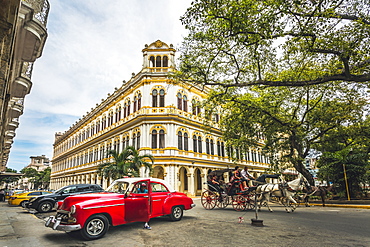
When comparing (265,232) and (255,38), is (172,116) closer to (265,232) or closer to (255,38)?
(255,38)

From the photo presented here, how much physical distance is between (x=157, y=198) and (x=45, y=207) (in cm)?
824

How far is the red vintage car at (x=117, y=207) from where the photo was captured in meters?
5.91

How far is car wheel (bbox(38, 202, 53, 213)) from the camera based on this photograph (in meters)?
12.4

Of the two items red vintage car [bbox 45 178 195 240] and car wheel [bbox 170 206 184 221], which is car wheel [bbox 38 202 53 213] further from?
car wheel [bbox 170 206 184 221]

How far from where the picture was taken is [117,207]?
21.9 feet

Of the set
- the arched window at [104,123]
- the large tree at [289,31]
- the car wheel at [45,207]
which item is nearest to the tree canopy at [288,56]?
the large tree at [289,31]

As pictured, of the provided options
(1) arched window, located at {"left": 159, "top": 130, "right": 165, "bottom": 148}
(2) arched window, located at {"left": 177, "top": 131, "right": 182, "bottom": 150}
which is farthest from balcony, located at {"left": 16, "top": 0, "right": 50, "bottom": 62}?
(2) arched window, located at {"left": 177, "top": 131, "right": 182, "bottom": 150}

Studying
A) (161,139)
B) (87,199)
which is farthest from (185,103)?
(87,199)

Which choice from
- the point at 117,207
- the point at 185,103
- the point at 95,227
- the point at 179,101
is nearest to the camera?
the point at 95,227

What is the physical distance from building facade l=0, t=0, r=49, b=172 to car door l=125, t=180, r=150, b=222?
486cm

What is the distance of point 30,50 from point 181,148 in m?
17.7

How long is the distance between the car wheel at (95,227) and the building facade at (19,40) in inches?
177

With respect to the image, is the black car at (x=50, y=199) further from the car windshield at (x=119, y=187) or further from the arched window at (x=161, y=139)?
the arched window at (x=161, y=139)

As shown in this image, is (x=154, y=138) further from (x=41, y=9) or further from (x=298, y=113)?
(x=41, y=9)
